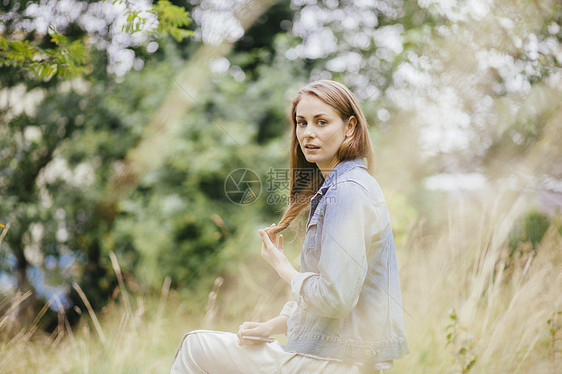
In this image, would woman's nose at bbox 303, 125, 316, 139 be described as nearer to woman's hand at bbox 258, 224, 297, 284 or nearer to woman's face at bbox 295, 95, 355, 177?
woman's face at bbox 295, 95, 355, 177

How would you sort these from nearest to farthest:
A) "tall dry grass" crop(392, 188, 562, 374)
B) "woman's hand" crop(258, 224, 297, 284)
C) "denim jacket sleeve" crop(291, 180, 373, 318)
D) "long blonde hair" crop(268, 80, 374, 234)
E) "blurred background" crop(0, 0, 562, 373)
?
Answer: 1. "denim jacket sleeve" crop(291, 180, 373, 318)
2. "woman's hand" crop(258, 224, 297, 284)
3. "long blonde hair" crop(268, 80, 374, 234)
4. "tall dry grass" crop(392, 188, 562, 374)
5. "blurred background" crop(0, 0, 562, 373)

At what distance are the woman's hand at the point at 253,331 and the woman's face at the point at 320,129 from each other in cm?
53

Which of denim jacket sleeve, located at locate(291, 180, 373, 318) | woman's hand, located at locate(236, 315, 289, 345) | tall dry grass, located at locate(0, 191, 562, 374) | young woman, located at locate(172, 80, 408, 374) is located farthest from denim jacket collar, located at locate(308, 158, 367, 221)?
tall dry grass, located at locate(0, 191, 562, 374)

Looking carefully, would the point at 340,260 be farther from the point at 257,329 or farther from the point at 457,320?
the point at 457,320

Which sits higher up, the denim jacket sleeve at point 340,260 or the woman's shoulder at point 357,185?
the woman's shoulder at point 357,185

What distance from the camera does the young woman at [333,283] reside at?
3.87ft

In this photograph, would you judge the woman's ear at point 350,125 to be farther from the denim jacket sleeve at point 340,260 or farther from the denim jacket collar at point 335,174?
the denim jacket sleeve at point 340,260

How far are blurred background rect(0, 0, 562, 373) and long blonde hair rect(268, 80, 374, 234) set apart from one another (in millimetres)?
1738

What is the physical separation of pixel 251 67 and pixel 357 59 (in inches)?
48.2

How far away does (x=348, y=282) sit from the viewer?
45.6 inches

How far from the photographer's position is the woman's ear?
4.77 ft

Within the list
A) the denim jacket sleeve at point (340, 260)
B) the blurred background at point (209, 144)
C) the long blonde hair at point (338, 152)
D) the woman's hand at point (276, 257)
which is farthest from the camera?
the blurred background at point (209, 144)

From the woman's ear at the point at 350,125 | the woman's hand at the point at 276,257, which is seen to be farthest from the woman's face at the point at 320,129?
the woman's hand at the point at 276,257

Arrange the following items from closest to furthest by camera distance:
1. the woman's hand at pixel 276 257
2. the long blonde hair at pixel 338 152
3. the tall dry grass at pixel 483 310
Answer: the woman's hand at pixel 276 257
the long blonde hair at pixel 338 152
the tall dry grass at pixel 483 310
